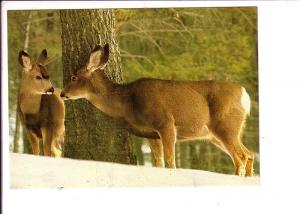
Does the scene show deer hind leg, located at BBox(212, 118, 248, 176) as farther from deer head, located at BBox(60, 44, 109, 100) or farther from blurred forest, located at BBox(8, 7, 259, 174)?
deer head, located at BBox(60, 44, 109, 100)

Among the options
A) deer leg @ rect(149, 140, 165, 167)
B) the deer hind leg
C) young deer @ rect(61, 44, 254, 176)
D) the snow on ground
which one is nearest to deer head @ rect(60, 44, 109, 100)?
young deer @ rect(61, 44, 254, 176)

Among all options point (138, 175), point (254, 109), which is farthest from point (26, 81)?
point (254, 109)

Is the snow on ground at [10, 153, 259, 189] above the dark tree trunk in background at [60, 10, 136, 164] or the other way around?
the other way around

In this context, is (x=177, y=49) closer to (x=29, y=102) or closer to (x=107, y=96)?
(x=107, y=96)

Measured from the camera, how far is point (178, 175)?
3.94 meters

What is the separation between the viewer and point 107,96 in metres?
3.99

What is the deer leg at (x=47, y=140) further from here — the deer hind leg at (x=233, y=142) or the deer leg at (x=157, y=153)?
the deer hind leg at (x=233, y=142)

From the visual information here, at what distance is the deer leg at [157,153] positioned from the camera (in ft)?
12.9

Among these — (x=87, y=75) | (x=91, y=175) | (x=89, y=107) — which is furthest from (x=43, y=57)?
(x=91, y=175)

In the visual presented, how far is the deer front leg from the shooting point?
12.9 ft

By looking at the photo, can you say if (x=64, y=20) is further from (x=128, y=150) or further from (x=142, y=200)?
(x=142, y=200)

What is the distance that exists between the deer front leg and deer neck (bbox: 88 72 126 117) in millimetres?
325

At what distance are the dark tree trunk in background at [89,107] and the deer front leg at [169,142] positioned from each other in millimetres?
237

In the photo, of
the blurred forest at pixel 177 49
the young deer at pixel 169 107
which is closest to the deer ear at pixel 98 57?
the young deer at pixel 169 107
